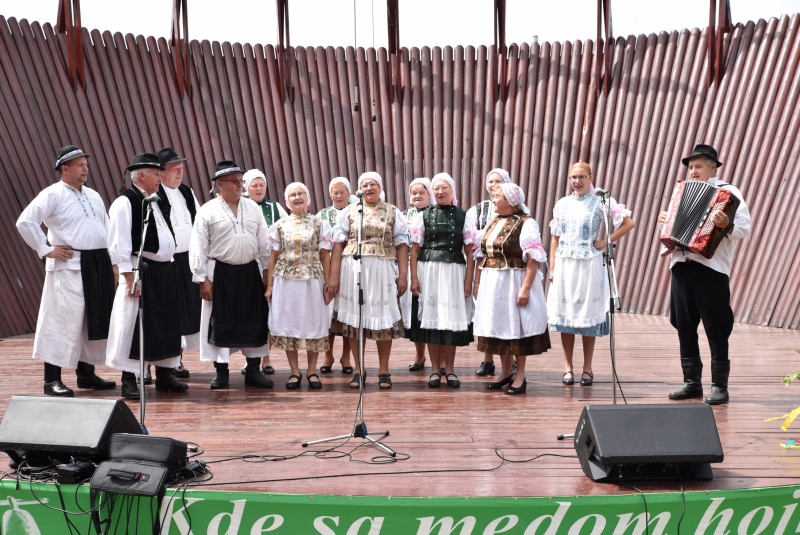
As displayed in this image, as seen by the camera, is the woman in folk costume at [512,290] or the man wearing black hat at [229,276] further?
the man wearing black hat at [229,276]

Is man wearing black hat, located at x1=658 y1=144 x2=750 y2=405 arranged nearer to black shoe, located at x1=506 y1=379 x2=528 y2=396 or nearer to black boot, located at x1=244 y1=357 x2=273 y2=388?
black shoe, located at x1=506 y1=379 x2=528 y2=396

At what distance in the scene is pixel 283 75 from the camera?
31.8 feet

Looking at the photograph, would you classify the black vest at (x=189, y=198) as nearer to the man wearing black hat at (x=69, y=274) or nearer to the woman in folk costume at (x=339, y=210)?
the man wearing black hat at (x=69, y=274)

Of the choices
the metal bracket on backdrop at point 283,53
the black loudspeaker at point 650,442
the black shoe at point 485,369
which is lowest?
the black shoe at point 485,369

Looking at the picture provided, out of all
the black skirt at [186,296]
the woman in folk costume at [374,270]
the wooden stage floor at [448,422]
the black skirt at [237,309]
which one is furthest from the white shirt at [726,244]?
the black skirt at [186,296]

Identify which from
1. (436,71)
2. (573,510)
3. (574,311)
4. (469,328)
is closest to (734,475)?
(573,510)

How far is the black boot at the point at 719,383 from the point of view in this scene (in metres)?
5.11

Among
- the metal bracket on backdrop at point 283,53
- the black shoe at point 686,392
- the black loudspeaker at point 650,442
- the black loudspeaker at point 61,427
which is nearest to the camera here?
the black loudspeaker at point 650,442

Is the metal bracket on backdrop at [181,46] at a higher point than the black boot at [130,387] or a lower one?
higher

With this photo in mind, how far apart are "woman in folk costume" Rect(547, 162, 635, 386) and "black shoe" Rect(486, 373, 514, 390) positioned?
1.24ft

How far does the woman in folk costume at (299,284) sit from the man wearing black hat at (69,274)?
3.71 ft

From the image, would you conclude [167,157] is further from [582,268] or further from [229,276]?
[582,268]

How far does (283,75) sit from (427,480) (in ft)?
22.6

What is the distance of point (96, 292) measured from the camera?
18.7ft
